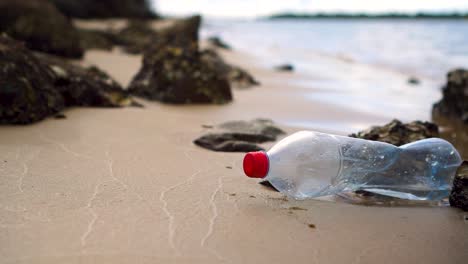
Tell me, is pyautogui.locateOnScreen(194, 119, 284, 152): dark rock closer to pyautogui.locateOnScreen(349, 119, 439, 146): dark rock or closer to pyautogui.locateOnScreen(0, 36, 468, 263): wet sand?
pyautogui.locateOnScreen(0, 36, 468, 263): wet sand

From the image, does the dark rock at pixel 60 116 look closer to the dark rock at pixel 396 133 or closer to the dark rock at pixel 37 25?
the dark rock at pixel 396 133

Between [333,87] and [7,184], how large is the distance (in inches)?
242

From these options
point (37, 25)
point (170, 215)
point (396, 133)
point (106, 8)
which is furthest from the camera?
point (106, 8)

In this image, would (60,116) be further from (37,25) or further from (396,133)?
(37,25)

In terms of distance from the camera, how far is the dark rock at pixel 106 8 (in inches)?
1004

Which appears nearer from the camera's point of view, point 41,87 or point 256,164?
point 256,164

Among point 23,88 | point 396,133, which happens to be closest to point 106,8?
point 23,88

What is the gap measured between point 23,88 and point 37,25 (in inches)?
155

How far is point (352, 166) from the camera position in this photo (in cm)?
247

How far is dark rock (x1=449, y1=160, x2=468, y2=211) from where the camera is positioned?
2398mm

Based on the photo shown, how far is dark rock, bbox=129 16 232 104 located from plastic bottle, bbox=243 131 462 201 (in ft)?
9.51

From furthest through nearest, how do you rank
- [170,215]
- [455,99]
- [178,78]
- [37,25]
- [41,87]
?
1. [37,25]
2. [455,99]
3. [178,78]
4. [41,87]
5. [170,215]

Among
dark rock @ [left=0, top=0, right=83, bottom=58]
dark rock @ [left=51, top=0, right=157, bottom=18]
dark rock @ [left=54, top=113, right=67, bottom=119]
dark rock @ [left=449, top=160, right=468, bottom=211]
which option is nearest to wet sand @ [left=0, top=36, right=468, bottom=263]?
dark rock @ [left=449, top=160, right=468, bottom=211]

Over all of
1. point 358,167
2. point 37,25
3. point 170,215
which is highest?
point 37,25
